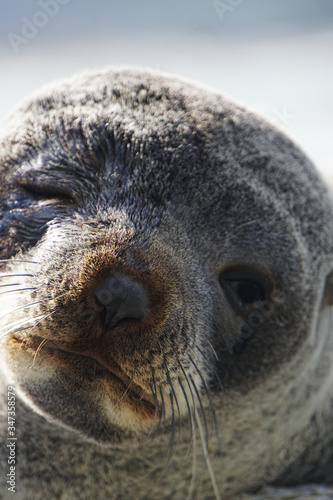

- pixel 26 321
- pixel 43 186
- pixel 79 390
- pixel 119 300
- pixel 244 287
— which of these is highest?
pixel 43 186

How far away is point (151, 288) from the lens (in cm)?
190

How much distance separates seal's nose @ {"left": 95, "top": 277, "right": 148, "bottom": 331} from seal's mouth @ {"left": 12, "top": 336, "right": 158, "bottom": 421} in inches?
6.2

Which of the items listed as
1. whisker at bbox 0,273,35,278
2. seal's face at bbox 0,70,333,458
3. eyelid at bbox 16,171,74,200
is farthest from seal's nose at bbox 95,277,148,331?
eyelid at bbox 16,171,74,200

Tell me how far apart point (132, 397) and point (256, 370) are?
2.00 feet

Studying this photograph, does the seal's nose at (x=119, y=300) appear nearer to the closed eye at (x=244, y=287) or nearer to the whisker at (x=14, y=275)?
the whisker at (x=14, y=275)

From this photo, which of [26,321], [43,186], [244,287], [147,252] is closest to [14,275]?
[26,321]

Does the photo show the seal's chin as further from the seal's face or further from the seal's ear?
the seal's ear

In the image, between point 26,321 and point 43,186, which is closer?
point 26,321

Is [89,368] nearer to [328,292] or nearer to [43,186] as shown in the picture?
[43,186]

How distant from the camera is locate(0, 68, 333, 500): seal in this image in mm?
1936

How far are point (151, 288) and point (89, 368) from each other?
337 millimetres

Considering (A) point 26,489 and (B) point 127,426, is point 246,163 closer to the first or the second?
(B) point 127,426

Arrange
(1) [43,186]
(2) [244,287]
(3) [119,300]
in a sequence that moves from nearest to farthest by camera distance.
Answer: (3) [119,300] → (1) [43,186] → (2) [244,287]

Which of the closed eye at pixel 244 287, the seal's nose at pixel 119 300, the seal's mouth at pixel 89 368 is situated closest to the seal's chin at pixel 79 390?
the seal's mouth at pixel 89 368
